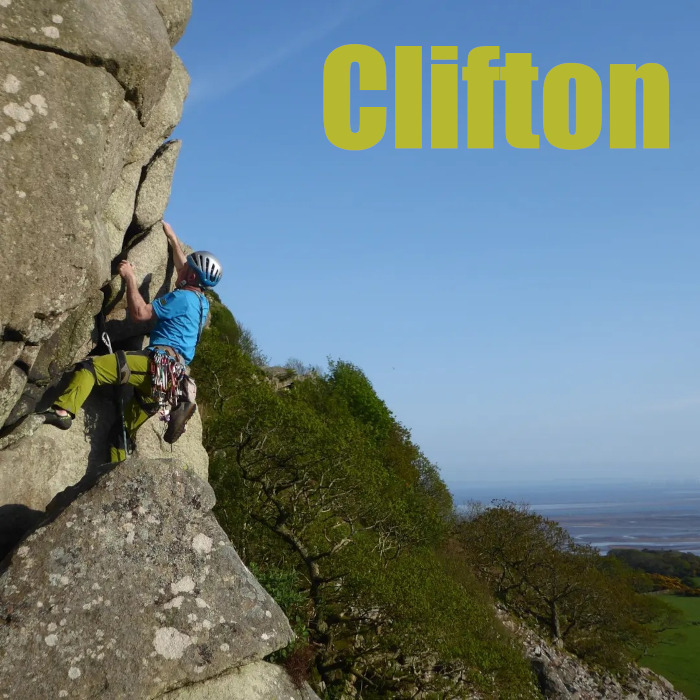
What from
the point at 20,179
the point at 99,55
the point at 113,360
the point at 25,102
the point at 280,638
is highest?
the point at 99,55

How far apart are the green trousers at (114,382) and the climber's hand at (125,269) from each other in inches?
52.8

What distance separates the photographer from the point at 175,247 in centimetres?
1282

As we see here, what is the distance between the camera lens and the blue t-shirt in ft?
36.7

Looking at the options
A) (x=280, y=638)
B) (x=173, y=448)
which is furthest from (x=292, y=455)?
(x=280, y=638)

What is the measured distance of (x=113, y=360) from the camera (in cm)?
1064

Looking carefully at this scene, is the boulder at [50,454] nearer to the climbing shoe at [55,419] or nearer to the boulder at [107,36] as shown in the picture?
the climbing shoe at [55,419]

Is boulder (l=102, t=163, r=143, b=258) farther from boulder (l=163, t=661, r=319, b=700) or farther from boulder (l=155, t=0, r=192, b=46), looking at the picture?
boulder (l=163, t=661, r=319, b=700)

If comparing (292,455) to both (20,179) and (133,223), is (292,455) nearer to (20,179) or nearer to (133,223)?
(133,223)

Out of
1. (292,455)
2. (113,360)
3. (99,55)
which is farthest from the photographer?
(292,455)

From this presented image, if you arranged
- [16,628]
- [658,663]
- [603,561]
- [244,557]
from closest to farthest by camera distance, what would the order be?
[16,628], [244,557], [658,663], [603,561]

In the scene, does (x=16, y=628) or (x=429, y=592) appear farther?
(x=429, y=592)

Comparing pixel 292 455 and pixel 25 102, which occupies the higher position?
pixel 25 102

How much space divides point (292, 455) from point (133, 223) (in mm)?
13729

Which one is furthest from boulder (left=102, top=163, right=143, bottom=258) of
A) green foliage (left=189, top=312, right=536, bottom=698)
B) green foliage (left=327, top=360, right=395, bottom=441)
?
green foliage (left=327, top=360, right=395, bottom=441)
